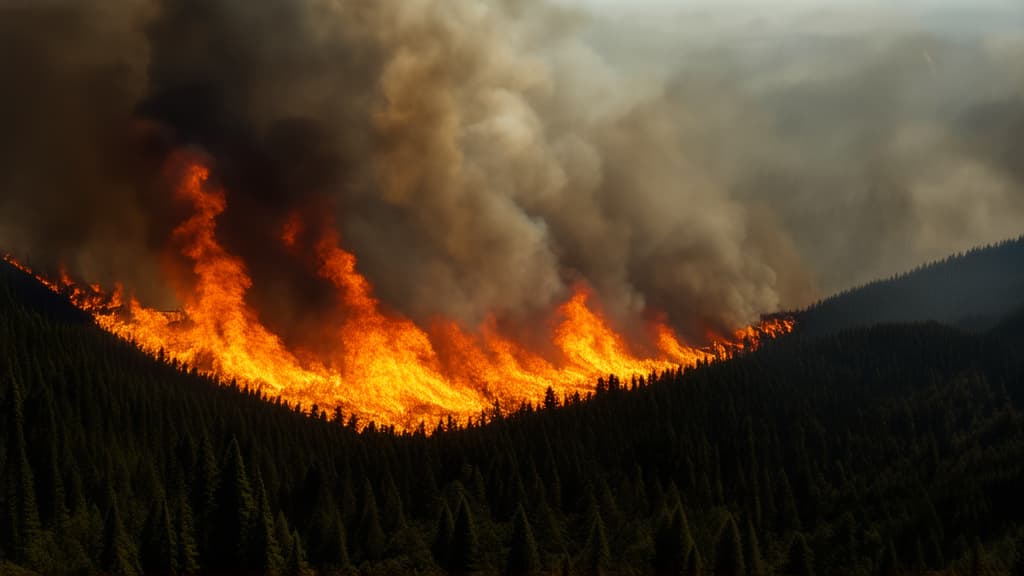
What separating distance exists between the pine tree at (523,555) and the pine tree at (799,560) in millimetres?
39285

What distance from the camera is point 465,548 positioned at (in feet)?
602

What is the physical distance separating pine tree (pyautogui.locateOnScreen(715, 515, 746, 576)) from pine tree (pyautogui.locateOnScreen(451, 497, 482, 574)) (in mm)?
36911

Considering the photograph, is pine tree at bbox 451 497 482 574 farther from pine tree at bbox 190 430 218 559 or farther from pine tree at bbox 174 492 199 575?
pine tree at bbox 174 492 199 575

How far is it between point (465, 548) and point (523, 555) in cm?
924

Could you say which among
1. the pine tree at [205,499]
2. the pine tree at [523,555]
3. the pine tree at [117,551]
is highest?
the pine tree at [205,499]

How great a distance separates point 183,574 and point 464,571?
41.8 metres

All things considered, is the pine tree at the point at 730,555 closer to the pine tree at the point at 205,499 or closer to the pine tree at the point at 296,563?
the pine tree at the point at 296,563

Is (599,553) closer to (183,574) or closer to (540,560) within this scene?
(540,560)

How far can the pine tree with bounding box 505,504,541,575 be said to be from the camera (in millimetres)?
180125

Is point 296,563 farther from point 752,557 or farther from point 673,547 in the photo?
point 752,557

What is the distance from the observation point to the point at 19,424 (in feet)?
642

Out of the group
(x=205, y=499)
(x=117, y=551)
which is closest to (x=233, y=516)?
(x=205, y=499)

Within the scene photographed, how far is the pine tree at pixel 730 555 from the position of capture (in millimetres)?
177500

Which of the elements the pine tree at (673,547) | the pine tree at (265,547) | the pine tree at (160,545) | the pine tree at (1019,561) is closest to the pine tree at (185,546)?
the pine tree at (160,545)
